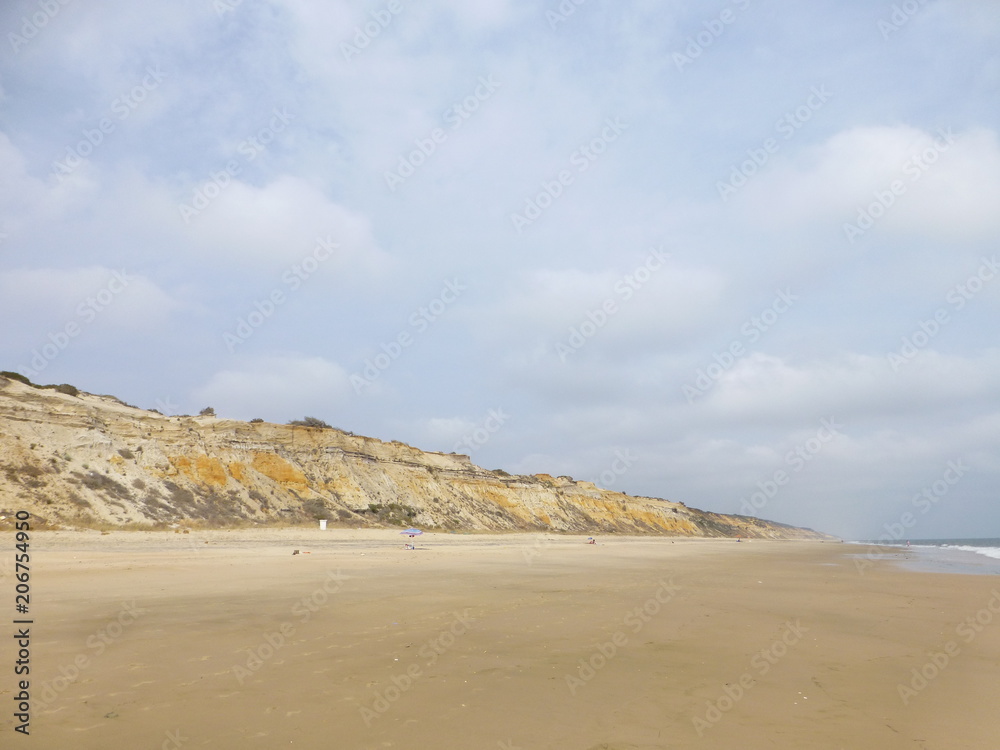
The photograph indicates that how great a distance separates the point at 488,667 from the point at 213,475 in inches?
1615

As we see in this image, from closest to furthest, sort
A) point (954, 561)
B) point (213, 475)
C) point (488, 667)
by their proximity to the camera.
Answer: point (488, 667) < point (954, 561) < point (213, 475)

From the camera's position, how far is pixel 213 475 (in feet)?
138

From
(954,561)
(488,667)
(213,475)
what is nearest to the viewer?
(488,667)

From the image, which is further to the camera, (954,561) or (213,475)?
(213,475)

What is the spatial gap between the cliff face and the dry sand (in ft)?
65.1

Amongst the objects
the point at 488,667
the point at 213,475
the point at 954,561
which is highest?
the point at 213,475

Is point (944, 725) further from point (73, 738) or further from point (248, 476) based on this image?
point (248, 476)

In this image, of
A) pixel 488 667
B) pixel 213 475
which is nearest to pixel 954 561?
pixel 488 667

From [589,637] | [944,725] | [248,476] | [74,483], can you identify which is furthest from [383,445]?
[944,725]

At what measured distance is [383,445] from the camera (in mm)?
64000

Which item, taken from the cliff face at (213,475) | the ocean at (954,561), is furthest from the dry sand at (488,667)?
the cliff face at (213,475)

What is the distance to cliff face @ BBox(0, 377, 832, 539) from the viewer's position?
3219cm

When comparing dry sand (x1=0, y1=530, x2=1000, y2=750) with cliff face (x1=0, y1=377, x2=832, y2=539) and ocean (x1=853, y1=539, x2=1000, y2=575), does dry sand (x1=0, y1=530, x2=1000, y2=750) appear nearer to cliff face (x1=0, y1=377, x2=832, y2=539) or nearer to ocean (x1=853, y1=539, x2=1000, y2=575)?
ocean (x1=853, y1=539, x2=1000, y2=575)

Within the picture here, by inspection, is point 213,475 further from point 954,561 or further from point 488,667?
point 954,561
